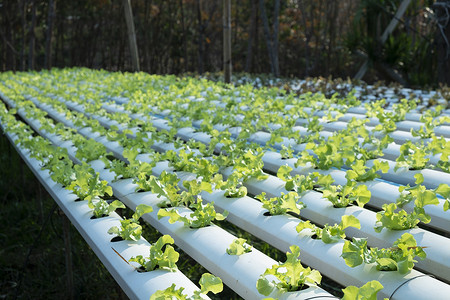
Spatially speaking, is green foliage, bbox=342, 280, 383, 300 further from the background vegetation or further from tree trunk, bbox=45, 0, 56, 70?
tree trunk, bbox=45, 0, 56, 70

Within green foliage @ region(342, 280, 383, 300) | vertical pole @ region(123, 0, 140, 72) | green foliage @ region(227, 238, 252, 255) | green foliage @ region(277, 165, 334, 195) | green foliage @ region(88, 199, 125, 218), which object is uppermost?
vertical pole @ region(123, 0, 140, 72)

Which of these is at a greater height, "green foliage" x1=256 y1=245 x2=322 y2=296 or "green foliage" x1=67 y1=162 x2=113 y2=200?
"green foliage" x1=256 y1=245 x2=322 y2=296

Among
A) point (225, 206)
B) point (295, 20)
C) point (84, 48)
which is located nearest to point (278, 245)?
point (225, 206)

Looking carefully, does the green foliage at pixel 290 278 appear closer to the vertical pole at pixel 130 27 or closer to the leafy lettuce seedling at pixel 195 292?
the leafy lettuce seedling at pixel 195 292

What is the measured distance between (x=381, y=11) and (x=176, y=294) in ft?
30.2

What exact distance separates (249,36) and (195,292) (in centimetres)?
999

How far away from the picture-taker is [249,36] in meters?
10.6

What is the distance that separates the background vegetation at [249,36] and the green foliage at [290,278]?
23.5ft

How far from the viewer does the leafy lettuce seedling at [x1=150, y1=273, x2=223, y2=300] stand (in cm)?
102

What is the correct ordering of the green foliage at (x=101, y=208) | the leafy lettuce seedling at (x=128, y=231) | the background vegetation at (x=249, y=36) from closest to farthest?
the leafy lettuce seedling at (x=128, y=231) < the green foliage at (x=101, y=208) < the background vegetation at (x=249, y=36)

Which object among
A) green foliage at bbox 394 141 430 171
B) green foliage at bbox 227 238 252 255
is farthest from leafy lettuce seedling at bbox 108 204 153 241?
green foliage at bbox 394 141 430 171

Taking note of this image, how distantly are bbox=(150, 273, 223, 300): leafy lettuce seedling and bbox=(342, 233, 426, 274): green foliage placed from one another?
12.3 inches

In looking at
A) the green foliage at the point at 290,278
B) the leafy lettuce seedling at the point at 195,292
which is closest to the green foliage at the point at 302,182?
the green foliage at the point at 290,278

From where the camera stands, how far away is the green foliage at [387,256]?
1057 mm
